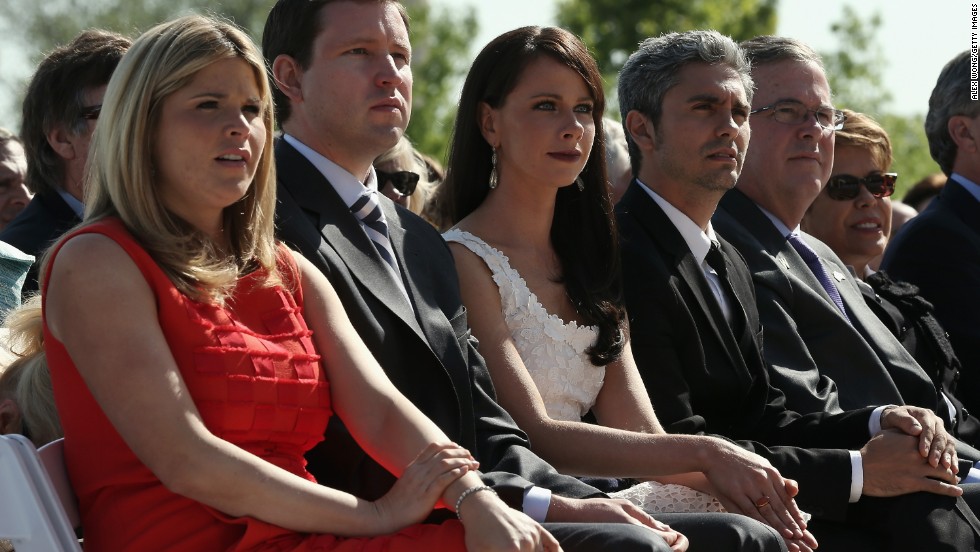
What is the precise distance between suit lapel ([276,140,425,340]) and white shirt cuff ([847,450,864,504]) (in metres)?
1.52

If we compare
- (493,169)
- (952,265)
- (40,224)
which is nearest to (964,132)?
(952,265)

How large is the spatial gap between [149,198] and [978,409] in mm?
4128

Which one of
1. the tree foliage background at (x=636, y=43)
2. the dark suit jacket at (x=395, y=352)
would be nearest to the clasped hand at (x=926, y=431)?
the dark suit jacket at (x=395, y=352)

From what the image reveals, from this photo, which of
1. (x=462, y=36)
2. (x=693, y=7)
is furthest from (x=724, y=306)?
(x=462, y=36)

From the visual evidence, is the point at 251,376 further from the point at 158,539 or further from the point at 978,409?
the point at 978,409

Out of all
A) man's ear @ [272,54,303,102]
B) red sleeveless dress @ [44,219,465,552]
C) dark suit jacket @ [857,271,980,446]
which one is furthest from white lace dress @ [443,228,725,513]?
dark suit jacket @ [857,271,980,446]

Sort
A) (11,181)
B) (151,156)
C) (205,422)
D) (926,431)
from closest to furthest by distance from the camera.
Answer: (205,422) < (151,156) < (926,431) < (11,181)

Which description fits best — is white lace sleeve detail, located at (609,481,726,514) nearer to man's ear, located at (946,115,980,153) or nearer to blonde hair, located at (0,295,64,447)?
blonde hair, located at (0,295,64,447)

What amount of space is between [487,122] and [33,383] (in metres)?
1.73

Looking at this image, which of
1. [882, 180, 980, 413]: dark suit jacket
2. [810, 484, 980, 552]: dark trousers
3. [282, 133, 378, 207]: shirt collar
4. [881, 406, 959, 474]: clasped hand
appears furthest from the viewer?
[882, 180, 980, 413]: dark suit jacket

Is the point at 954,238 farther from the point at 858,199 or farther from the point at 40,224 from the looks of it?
the point at 40,224

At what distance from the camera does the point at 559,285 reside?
13.6ft

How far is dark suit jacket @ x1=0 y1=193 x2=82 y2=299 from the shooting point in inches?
181

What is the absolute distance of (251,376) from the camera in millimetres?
2863
